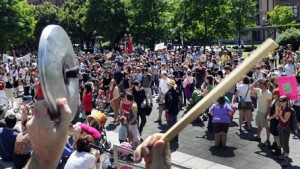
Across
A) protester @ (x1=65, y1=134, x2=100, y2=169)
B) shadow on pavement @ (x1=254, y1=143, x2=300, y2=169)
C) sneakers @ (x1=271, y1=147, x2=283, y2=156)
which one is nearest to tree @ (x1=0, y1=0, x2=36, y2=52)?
shadow on pavement @ (x1=254, y1=143, x2=300, y2=169)

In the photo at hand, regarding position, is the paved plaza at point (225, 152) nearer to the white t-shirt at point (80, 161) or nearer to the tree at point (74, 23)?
the white t-shirt at point (80, 161)

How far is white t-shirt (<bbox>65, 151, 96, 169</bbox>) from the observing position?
233 inches

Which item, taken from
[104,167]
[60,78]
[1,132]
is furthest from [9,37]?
[60,78]

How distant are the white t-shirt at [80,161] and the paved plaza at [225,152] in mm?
3772

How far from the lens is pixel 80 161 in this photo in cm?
597

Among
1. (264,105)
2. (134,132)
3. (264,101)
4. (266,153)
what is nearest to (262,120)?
(264,105)

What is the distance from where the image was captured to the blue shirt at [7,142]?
865 cm

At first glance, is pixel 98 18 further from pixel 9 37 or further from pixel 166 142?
pixel 166 142

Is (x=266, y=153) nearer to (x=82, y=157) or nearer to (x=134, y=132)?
(x=134, y=132)

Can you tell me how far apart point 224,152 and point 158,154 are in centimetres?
838

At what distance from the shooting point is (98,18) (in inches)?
1875

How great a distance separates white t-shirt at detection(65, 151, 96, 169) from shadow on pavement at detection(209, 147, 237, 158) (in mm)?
4919

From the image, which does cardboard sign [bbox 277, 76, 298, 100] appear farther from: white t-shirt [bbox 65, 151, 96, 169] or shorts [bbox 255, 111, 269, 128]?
white t-shirt [bbox 65, 151, 96, 169]

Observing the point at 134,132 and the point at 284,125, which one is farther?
the point at 134,132
